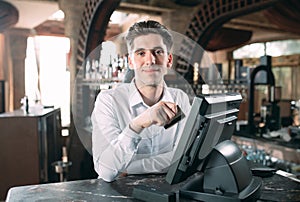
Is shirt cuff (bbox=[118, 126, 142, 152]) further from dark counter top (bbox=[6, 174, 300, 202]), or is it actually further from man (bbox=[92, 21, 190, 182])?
dark counter top (bbox=[6, 174, 300, 202])

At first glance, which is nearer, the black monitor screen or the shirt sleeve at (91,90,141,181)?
the black monitor screen

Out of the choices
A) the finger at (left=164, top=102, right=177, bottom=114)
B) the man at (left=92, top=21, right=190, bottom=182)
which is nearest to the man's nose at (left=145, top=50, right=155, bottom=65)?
the man at (left=92, top=21, right=190, bottom=182)

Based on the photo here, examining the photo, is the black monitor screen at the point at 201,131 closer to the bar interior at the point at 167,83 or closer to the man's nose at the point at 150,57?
the bar interior at the point at 167,83

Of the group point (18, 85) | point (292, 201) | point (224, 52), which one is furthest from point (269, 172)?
point (224, 52)

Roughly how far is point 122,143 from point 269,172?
1.44 ft

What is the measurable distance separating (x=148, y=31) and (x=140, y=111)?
0.19m

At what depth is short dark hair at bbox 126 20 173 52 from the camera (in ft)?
2.53

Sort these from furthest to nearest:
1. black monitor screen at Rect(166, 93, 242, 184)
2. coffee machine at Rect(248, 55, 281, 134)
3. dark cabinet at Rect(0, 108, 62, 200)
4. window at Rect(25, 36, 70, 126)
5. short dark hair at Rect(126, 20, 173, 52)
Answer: coffee machine at Rect(248, 55, 281, 134) < dark cabinet at Rect(0, 108, 62, 200) < window at Rect(25, 36, 70, 126) < short dark hair at Rect(126, 20, 173, 52) < black monitor screen at Rect(166, 93, 242, 184)

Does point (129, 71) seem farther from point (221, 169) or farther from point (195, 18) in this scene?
point (195, 18)

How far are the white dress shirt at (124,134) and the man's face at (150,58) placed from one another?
0.05 m

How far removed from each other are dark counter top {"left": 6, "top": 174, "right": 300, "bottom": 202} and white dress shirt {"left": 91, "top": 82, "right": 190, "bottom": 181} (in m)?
0.04

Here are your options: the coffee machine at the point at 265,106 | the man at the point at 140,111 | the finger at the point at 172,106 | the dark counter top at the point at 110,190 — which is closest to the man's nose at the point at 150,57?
the man at the point at 140,111

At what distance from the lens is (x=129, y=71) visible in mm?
814

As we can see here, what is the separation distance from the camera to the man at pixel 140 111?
76cm
